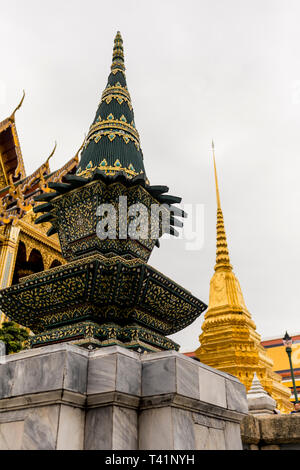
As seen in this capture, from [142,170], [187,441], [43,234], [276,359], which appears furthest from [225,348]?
[187,441]

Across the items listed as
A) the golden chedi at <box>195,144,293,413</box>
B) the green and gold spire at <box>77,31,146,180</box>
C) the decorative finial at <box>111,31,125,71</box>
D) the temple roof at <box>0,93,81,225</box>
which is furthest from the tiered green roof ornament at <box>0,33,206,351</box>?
the golden chedi at <box>195,144,293,413</box>

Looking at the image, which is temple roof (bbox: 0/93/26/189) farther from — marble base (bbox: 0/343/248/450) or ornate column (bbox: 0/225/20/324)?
marble base (bbox: 0/343/248/450)

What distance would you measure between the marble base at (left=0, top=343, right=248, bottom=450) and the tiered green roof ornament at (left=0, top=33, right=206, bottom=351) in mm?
566

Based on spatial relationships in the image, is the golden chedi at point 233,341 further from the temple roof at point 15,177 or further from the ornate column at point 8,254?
the temple roof at point 15,177

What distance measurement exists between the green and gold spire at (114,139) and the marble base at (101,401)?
1794 millimetres

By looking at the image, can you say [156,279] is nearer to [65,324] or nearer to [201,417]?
[65,324]

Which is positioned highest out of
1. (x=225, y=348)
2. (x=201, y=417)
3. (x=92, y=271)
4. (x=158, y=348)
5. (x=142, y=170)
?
(x=225, y=348)

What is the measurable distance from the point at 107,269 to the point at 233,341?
16.7m

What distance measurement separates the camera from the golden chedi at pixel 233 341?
17.8 metres

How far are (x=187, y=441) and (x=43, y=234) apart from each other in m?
16.3

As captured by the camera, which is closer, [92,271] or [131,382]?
[131,382]

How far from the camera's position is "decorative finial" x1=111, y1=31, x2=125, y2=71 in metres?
4.61

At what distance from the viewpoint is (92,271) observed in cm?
290
